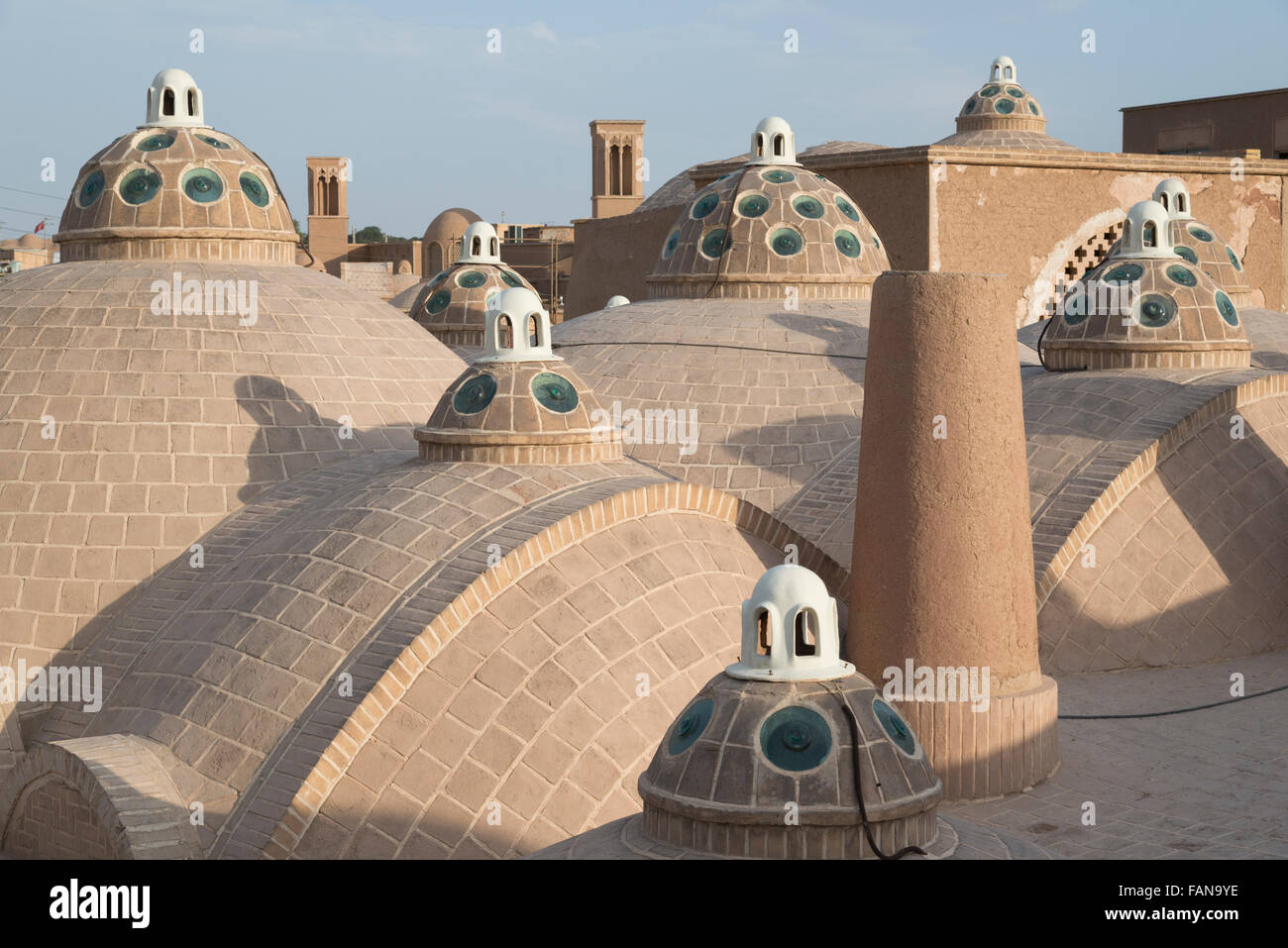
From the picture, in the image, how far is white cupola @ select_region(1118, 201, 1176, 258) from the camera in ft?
54.0

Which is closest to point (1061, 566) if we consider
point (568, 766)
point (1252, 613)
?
point (1252, 613)

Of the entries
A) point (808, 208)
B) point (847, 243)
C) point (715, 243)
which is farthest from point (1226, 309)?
point (715, 243)

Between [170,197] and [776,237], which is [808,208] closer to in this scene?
[776,237]

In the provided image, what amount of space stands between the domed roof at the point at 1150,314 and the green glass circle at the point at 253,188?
8.21 m

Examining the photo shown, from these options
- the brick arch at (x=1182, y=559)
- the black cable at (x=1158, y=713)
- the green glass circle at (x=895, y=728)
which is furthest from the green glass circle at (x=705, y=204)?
the green glass circle at (x=895, y=728)

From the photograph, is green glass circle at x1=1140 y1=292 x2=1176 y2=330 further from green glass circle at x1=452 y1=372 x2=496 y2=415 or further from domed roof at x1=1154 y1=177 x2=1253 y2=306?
green glass circle at x1=452 y1=372 x2=496 y2=415

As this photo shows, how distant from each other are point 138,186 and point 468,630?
20.4ft

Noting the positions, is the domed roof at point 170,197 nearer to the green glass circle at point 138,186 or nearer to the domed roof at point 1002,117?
the green glass circle at point 138,186

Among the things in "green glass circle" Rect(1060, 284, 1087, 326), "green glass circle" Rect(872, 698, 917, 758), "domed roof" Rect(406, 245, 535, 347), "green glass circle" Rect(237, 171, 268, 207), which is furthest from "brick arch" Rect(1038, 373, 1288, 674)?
"domed roof" Rect(406, 245, 535, 347)

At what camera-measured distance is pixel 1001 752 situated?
10.8 metres

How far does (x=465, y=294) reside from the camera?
70.0 ft

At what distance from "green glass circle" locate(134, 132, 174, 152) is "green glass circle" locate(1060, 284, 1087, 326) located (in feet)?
29.9
